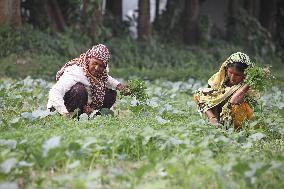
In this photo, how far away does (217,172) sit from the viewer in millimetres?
3535

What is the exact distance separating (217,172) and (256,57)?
18.0 m

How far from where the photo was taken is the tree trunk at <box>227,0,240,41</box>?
2264cm

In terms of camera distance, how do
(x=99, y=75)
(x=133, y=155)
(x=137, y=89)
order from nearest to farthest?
(x=133, y=155)
(x=99, y=75)
(x=137, y=89)

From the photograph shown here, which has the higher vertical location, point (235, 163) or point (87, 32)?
point (235, 163)

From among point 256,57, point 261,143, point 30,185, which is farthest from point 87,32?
point 30,185

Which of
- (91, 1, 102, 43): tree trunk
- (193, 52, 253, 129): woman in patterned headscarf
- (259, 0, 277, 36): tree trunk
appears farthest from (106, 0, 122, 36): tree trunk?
(193, 52, 253, 129): woman in patterned headscarf

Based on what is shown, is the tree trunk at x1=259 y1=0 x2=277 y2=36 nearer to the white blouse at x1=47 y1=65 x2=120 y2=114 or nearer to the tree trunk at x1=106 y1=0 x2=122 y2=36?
the tree trunk at x1=106 y1=0 x2=122 y2=36

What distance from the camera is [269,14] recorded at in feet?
82.6

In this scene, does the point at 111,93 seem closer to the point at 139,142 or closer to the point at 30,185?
the point at 139,142

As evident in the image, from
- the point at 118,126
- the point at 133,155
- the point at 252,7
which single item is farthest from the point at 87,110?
the point at 252,7

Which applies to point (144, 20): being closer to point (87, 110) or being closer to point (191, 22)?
point (191, 22)

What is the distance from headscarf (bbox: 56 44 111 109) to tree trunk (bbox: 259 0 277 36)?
63.8 ft

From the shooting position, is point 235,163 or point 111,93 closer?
point 235,163

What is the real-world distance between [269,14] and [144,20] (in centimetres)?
834
